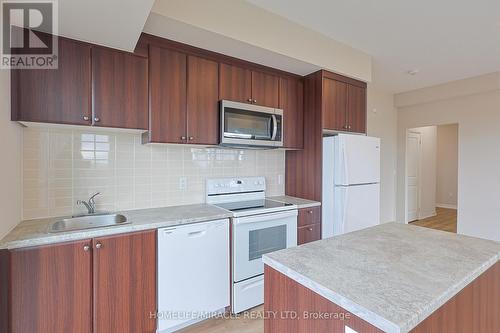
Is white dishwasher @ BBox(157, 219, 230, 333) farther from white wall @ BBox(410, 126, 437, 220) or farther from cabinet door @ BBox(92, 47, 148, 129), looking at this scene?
white wall @ BBox(410, 126, 437, 220)

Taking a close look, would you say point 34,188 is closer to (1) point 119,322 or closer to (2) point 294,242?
(1) point 119,322

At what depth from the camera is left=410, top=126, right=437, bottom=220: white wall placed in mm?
5992

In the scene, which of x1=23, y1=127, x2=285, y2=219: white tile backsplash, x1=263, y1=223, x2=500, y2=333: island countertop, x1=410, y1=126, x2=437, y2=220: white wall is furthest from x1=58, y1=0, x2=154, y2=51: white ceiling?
x1=410, y1=126, x2=437, y2=220: white wall

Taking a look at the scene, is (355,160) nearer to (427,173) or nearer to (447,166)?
(427,173)

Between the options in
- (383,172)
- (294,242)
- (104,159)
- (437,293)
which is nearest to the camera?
(437,293)

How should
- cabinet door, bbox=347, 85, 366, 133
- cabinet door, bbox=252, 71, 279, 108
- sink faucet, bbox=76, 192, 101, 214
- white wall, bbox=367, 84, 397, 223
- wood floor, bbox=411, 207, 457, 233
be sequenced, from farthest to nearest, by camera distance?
1. wood floor, bbox=411, 207, 457, 233
2. white wall, bbox=367, 84, 397, 223
3. cabinet door, bbox=347, 85, 366, 133
4. cabinet door, bbox=252, 71, 279, 108
5. sink faucet, bbox=76, 192, 101, 214

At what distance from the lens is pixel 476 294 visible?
113 centimetres

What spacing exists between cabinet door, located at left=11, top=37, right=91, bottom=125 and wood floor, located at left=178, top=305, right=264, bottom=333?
1.89 meters

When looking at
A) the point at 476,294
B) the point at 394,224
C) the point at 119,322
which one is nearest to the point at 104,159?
the point at 119,322

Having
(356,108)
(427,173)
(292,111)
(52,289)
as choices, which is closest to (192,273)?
(52,289)

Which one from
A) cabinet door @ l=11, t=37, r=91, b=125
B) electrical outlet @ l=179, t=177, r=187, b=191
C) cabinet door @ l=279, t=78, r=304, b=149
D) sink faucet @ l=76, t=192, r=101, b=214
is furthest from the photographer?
cabinet door @ l=279, t=78, r=304, b=149

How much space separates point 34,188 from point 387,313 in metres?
2.38

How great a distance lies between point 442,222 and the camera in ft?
18.4

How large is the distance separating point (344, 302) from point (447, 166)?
8.63m
